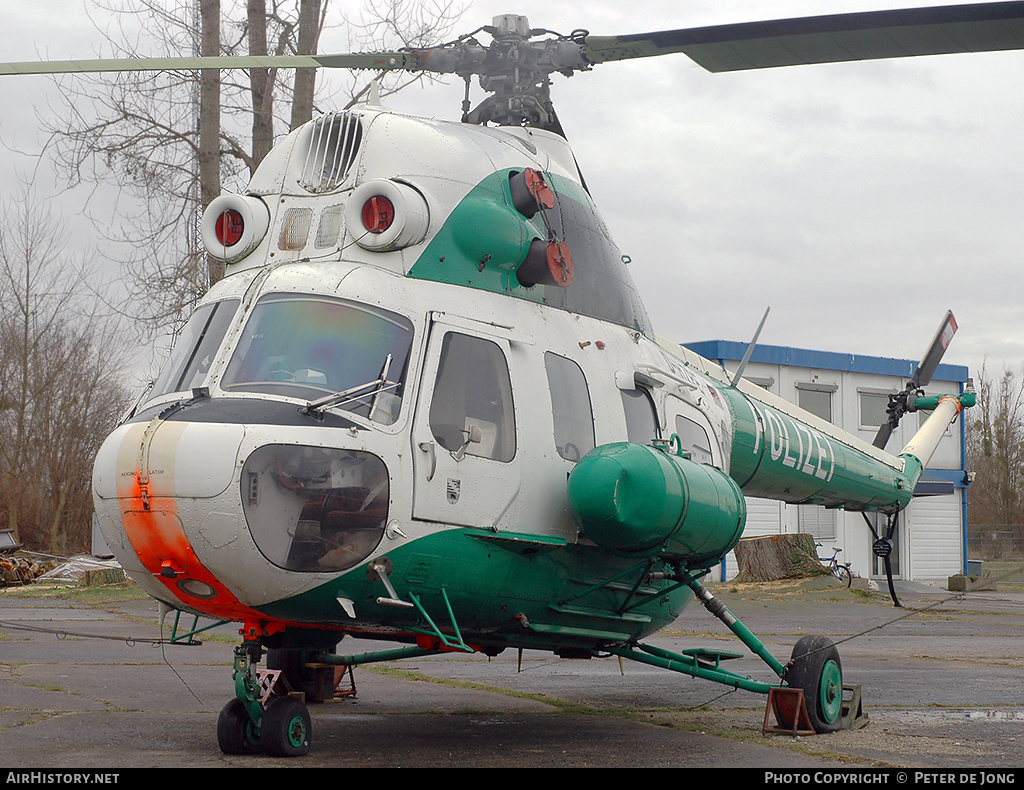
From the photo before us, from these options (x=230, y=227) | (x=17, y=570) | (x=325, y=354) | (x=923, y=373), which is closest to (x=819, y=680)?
(x=325, y=354)

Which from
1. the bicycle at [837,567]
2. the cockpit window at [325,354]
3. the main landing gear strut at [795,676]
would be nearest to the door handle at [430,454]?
the cockpit window at [325,354]

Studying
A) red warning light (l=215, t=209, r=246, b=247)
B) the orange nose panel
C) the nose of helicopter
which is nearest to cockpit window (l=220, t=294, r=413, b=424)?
the nose of helicopter

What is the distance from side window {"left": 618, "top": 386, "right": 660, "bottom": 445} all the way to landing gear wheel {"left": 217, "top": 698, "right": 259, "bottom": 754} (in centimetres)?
320

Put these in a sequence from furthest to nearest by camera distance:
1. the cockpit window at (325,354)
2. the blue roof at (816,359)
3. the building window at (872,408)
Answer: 1. the building window at (872,408)
2. the blue roof at (816,359)
3. the cockpit window at (325,354)

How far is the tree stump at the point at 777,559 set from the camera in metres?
24.7

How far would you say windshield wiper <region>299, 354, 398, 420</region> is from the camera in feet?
19.2

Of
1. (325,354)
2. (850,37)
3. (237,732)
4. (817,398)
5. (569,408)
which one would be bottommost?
(237,732)

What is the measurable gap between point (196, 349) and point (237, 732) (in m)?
2.25

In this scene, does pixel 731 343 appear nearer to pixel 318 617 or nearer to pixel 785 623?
pixel 785 623

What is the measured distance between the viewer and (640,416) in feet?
26.8

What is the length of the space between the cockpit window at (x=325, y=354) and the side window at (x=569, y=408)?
123 cm

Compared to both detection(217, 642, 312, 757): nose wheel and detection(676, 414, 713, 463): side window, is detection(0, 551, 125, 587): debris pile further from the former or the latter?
detection(217, 642, 312, 757): nose wheel

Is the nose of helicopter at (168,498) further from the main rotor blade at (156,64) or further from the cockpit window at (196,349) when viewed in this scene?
the main rotor blade at (156,64)

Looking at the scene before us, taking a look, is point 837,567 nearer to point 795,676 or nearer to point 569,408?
point 795,676
